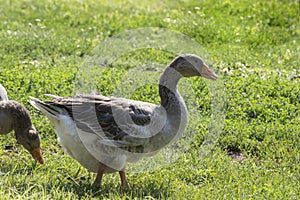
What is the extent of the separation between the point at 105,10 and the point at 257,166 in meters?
7.19

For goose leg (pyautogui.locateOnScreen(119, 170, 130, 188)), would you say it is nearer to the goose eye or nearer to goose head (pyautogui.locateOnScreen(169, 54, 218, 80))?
the goose eye

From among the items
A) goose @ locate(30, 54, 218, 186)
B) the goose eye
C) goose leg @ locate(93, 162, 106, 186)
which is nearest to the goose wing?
goose @ locate(30, 54, 218, 186)

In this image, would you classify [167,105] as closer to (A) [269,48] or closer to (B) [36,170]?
(B) [36,170]

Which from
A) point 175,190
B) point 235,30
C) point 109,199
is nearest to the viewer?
point 109,199

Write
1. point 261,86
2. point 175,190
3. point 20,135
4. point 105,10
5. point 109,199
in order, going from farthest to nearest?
point 105,10, point 261,86, point 20,135, point 175,190, point 109,199

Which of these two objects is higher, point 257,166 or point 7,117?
point 7,117

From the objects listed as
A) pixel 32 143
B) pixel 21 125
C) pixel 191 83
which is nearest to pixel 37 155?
pixel 32 143

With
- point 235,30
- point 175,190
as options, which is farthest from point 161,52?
point 175,190

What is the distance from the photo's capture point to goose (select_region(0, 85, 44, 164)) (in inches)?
249

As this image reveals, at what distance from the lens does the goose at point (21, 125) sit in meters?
6.33

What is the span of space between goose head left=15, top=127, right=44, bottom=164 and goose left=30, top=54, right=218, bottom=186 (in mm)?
444

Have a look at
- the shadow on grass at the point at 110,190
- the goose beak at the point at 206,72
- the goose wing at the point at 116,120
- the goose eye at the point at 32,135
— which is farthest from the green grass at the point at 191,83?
the goose beak at the point at 206,72

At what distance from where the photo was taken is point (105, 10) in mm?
13102

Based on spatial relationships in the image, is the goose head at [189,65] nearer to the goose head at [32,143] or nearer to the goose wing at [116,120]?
the goose wing at [116,120]
